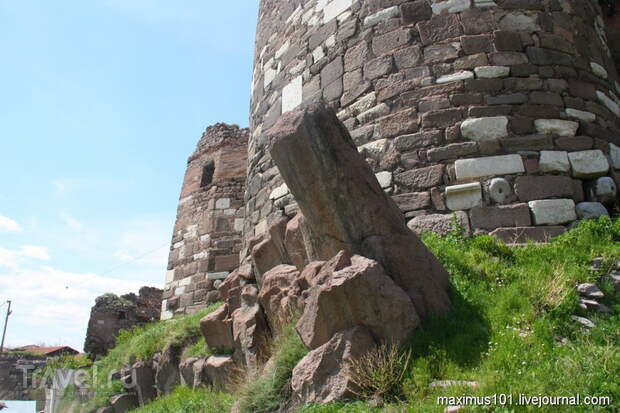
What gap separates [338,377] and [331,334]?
31 centimetres

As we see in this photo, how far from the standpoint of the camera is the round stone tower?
15.0 feet

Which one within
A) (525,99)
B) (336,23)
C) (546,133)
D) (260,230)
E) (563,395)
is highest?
(336,23)

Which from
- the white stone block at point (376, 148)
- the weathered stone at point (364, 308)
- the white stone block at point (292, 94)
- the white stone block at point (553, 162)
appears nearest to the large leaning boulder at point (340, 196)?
the weathered stone at point (364, 308)

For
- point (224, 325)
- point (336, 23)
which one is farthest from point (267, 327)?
point (336, 23)

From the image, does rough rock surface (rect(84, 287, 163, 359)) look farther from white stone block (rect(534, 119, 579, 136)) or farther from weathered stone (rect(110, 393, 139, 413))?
white stone block (rect(534, 119, 579, 136))

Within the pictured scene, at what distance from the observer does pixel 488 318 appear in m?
3.20

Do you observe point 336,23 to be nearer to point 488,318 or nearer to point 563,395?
point 488,318

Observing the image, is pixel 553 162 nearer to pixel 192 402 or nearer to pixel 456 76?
pixel 456 76

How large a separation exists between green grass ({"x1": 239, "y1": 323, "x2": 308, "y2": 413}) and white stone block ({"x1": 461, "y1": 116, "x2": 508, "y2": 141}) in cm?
258

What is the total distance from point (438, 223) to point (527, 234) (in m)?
0.75

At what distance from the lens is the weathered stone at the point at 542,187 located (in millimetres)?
4531

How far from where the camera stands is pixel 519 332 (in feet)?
9.76


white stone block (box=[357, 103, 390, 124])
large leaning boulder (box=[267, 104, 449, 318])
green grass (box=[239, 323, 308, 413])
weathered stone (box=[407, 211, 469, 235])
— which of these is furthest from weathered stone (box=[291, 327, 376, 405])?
white stone block (box=[357, 103, 390, 124])

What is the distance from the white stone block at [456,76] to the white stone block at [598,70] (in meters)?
1.59
